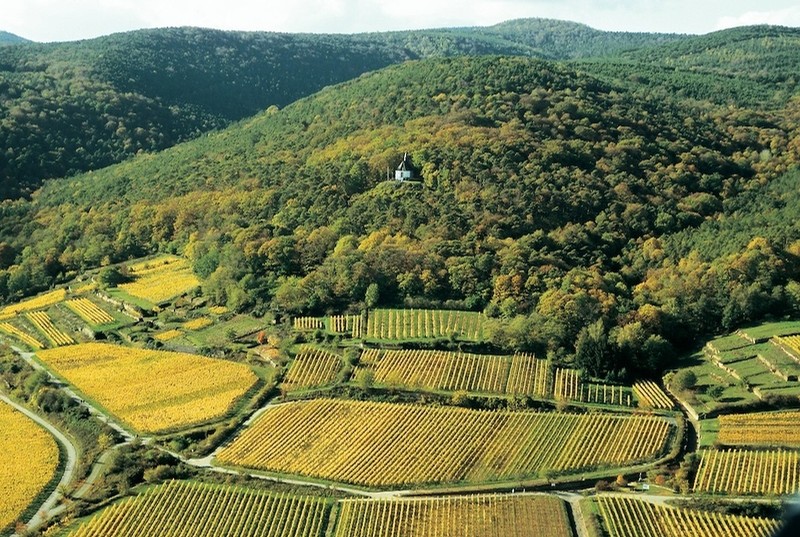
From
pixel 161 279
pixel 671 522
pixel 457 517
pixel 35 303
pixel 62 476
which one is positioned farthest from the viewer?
pixel 161 279

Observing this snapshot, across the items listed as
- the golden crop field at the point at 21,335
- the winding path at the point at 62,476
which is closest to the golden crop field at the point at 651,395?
the winding path at the point at 62,476

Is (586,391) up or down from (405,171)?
down

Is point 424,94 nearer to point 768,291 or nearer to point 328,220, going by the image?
point 328,220

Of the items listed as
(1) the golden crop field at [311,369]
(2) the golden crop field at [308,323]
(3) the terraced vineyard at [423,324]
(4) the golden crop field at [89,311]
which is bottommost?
(4) the golden crop field at [89,311]

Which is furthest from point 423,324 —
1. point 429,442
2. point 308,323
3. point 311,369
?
point 429,442

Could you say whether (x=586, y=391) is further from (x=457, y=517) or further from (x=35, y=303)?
(x=35, y=303)

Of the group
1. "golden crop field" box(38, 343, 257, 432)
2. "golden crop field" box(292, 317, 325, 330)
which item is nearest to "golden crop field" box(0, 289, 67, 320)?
"golden crop field" box(38, 343, 257, 432)

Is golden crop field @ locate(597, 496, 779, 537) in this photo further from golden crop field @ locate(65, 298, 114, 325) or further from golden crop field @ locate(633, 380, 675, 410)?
golden crop field @ locate(65, 298, 114, 325)

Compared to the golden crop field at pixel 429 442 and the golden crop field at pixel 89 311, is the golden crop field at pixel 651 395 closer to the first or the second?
the golden crop field at pixel 429 442
